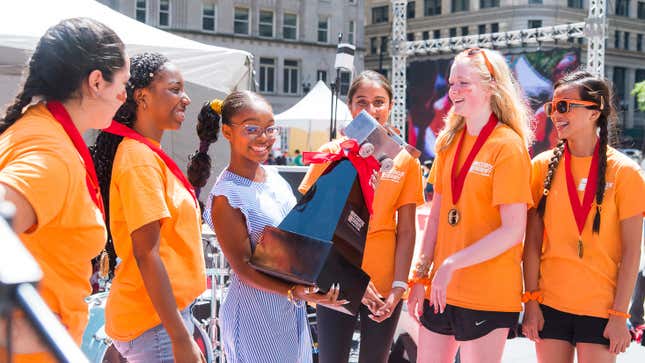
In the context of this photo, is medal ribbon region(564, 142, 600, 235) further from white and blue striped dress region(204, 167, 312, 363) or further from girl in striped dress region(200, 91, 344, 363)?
white and blue striped dress region(204, 167, 312, 363)

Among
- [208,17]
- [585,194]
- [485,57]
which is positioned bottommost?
[585,194]

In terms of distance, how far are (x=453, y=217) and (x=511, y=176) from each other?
0.35 meters

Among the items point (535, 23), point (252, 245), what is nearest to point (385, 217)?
point (252, 245)

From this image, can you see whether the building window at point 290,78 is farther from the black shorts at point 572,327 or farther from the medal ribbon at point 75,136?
the medal ribbon at point 75,136

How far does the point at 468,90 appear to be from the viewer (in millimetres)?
3432

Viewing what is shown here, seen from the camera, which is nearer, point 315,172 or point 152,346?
point 152,346

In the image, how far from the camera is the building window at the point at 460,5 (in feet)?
205

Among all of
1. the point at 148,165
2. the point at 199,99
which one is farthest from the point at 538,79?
the point at 148,165

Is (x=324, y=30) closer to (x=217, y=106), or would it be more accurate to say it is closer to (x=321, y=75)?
(x=321, y=75)

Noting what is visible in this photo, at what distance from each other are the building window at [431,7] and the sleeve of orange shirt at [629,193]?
63551 mm

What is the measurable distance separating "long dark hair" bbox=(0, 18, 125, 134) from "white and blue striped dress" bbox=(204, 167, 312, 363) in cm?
102

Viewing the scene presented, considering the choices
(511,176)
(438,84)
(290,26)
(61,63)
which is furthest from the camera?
(290,26)

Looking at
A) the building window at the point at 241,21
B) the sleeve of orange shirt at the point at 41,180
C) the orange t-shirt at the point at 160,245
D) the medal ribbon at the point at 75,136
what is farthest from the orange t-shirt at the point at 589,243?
the building window at the point at 241,21

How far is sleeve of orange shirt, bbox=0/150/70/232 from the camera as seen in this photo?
5.91 ft
